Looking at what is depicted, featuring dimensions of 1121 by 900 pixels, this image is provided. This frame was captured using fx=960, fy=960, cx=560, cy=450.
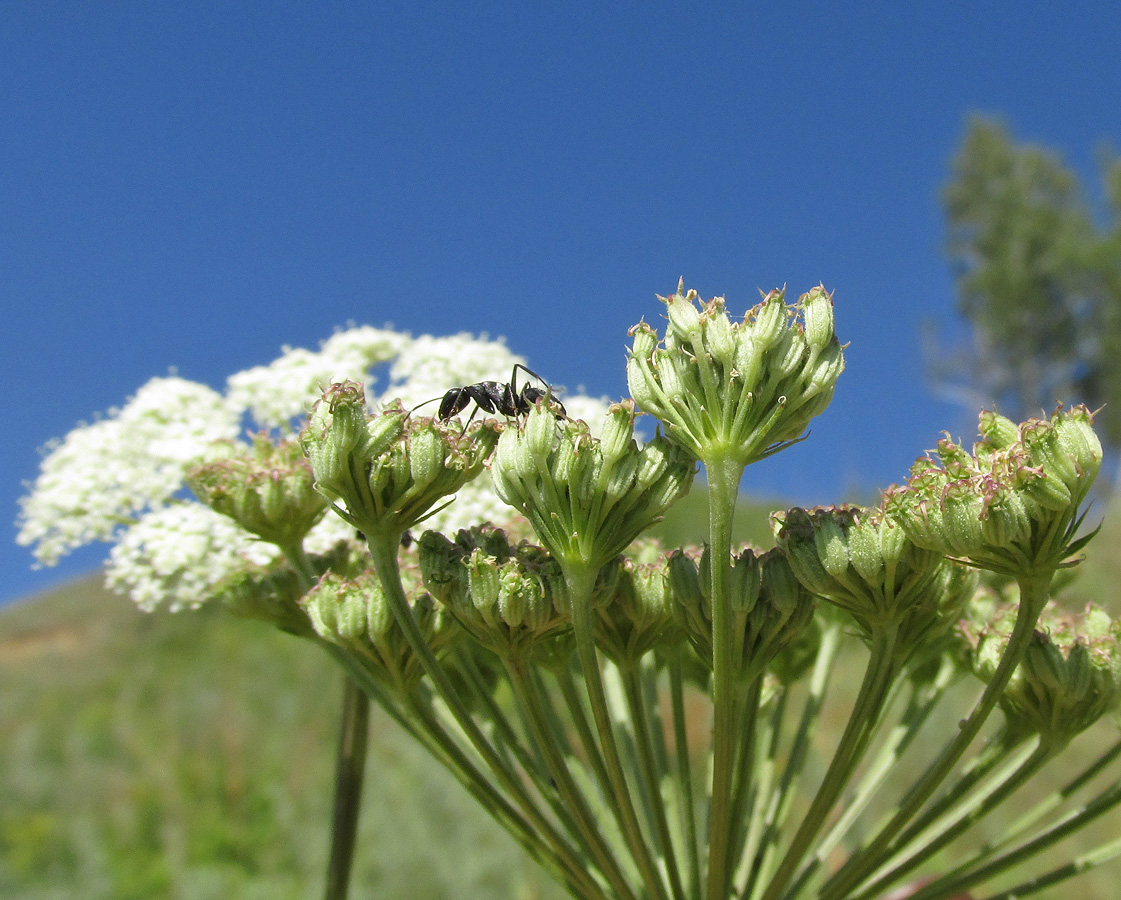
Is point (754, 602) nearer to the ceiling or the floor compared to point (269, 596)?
nearer to the floor

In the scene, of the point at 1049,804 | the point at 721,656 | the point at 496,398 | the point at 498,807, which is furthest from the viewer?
the point at 496,398

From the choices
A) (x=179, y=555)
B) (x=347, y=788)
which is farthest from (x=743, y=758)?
(x=179, y=555)

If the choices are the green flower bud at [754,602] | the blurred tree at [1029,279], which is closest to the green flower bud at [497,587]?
the green flower bud at [754,602]

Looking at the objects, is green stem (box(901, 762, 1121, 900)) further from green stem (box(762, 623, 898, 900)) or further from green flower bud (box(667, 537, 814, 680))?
green flower bud (box(667, 537, 814, 680))

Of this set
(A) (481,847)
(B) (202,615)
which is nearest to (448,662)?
(A) (481,847)

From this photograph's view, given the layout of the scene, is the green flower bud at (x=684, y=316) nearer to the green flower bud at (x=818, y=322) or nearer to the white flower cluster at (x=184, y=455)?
the green flower bud at (x=818, y=322)

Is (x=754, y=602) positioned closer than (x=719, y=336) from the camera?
No

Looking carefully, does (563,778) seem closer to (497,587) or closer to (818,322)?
(497,587)
